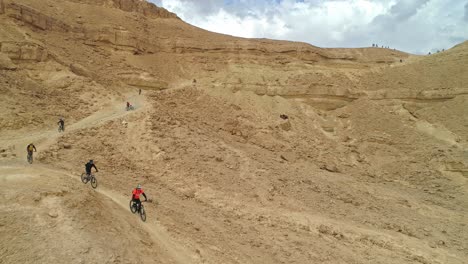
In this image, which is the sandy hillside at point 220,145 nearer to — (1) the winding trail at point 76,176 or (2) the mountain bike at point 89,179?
(1) the winding trail at point 76,176

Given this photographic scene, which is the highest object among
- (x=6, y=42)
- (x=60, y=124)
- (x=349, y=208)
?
(x=6, y=42)

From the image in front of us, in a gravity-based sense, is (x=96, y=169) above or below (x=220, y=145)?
below

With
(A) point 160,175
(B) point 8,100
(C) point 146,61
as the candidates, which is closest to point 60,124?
(B) point 8,100

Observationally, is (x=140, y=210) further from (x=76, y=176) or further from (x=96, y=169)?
(x=76, y=176)

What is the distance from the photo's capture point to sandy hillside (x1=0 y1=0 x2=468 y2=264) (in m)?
9.01

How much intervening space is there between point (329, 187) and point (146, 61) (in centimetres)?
2041

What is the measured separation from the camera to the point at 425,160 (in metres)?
22.0

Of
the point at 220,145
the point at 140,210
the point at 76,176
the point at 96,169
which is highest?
the point at 220,145

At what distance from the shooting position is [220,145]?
58.8ft

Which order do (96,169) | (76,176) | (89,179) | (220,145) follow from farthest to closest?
(220,145)
(76,176)
(89,179)
(96,169)

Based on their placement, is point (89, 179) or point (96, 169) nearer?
point (96, 169)

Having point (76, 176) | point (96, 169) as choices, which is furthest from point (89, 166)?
point (76, 176)

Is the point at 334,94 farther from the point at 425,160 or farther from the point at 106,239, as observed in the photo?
the point at 106,239

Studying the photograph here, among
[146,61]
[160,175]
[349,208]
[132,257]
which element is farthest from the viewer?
[146,61]
